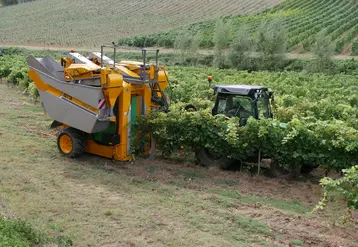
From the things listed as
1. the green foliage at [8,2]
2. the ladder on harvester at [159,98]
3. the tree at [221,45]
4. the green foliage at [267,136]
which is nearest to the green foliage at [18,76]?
the ladder on harvester at [159,98]

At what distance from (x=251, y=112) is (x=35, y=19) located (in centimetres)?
7817

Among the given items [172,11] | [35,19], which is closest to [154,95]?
[172,11]

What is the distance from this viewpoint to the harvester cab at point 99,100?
11.3m

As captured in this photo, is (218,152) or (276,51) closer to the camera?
(218,152)

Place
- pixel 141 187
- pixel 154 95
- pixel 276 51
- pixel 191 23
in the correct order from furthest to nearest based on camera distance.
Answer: pixel 191 23 < pixel 276 51 < pixel 154 95 < pixel 141 187

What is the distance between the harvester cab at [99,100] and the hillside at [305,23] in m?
39.9

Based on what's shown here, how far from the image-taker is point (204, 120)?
1163 cm

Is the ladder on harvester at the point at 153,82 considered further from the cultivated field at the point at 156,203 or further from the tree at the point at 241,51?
the tree at the point at 241,51

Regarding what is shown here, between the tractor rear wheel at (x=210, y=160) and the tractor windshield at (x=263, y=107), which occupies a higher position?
the tractor windshield at (x=263, y=107)

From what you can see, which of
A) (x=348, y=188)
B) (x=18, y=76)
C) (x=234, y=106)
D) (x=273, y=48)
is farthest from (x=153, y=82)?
(x=273, y=48)

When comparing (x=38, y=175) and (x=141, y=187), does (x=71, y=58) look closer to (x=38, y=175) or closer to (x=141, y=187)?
(x=38, y=175)

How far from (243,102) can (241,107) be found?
144 millimetres

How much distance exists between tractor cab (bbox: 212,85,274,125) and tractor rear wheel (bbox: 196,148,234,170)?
3.35 feet

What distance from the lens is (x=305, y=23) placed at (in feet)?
197
